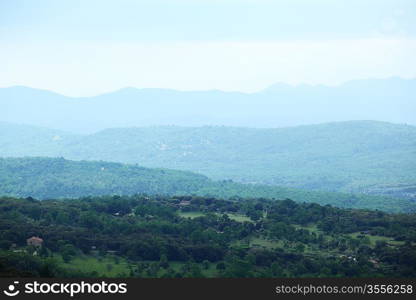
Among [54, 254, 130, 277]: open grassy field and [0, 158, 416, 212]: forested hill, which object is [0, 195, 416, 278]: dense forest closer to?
[54, 254, 130, 277]: open grassy field

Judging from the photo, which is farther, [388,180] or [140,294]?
[388,180]

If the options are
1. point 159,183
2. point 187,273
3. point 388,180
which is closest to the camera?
point 187,273

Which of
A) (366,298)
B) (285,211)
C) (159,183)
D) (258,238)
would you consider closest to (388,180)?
(159,183)

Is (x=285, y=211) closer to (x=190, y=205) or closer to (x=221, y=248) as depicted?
(x=190, y=205)

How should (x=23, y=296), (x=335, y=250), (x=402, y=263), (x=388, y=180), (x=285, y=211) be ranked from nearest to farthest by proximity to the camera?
1. (x=23, y=296)
2. (x=402, y=263)
3. (x=335, y=250)
4. (x=285, y=211)
5. (x=388, y=180)

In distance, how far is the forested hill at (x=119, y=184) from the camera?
12231 cm

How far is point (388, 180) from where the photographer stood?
6688 inches

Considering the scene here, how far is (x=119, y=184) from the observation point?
142 metres

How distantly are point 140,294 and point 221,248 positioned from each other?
24435 mm

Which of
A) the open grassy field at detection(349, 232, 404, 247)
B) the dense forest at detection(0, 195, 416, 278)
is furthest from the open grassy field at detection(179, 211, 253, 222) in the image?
the open grassy field at detection(349, 232, 404, 247)

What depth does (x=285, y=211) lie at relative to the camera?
76938 mm

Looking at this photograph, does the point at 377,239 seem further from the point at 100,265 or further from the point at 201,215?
the point at 100,265

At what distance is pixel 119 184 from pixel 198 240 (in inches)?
3124

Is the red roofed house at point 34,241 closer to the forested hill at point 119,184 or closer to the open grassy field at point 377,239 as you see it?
the open grassy field at point 377,239
